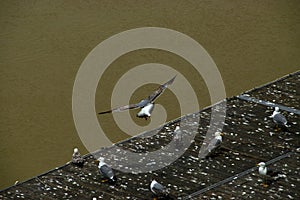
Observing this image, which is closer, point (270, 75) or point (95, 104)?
point (95, 104)

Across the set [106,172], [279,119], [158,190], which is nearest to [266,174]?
[158,190]

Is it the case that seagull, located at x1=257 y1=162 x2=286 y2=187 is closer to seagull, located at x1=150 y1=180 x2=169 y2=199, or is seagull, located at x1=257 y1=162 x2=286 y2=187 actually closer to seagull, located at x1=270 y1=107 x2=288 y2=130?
seagull, located at x1=150 y1=180 x2=169 y2=199

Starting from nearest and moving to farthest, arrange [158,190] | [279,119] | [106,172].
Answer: [158,190] → [106,172] → [279,119]

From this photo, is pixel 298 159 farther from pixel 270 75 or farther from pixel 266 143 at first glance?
pixel 270 75

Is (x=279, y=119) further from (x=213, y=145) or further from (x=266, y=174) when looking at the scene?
(x=266, y=174)

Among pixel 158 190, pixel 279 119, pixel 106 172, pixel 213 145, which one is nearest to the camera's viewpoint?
pixel 158 190

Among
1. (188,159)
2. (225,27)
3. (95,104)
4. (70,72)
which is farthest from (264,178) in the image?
(225,27)

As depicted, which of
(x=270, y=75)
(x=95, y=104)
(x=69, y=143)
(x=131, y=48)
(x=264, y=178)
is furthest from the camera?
(x=131, y=48)

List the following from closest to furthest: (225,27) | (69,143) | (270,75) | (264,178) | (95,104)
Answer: (264,178) < (69,143) < (95,104) < (270,75) < (225,27)
